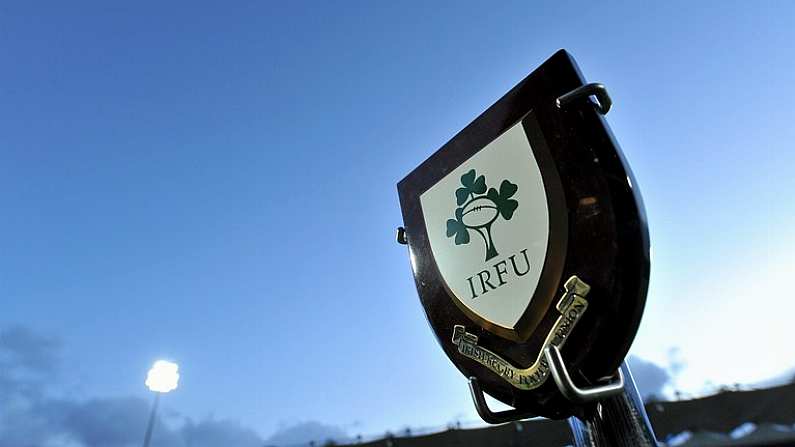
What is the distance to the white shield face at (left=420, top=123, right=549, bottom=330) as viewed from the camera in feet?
2.77

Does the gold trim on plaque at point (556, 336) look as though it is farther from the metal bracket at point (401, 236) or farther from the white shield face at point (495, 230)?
the metal bracket at point (401, 236)

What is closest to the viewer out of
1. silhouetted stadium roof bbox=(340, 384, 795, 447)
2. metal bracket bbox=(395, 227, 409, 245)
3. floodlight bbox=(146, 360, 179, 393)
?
metal bracket bbox=(395, 227, 409, 245)

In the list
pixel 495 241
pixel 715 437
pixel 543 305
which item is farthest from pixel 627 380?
pixel 715 437

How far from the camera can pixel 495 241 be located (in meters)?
0.92

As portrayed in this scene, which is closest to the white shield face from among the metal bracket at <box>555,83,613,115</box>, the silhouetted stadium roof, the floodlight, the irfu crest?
the irfu crest

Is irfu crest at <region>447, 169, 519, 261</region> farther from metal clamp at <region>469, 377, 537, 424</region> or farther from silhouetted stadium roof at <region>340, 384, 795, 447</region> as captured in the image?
silhouetted stadium roof at <region>340, 384, 795, 447</region>

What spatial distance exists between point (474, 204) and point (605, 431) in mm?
486

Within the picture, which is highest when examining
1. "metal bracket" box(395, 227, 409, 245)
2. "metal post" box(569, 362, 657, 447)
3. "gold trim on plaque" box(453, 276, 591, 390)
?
"metal bracket" box(395, 227, 409, 245)

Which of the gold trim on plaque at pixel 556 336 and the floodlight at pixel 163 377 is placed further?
the floodlight at pixel 163 377

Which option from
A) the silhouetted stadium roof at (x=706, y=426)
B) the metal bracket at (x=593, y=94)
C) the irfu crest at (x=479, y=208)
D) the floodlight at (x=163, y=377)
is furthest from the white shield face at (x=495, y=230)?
the floodlight at (x=163, y=377)

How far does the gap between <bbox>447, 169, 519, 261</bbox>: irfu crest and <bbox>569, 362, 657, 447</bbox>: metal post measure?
0.33 m

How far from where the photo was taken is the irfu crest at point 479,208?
92 cm

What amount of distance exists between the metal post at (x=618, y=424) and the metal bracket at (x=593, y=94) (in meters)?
0.50

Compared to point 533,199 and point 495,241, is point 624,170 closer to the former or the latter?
point 533,199
